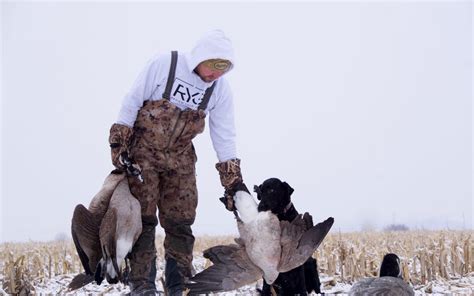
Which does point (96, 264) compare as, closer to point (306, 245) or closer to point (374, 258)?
point (306, 245)

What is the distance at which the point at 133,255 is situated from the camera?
14.8 ft

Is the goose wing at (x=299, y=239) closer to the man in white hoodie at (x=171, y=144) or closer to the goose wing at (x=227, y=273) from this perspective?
the goose wing at (x=227, y=273)

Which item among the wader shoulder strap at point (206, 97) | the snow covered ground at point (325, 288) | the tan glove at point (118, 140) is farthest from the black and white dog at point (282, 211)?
the tan glove at point (118, 140)

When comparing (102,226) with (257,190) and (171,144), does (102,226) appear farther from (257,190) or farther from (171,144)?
(257,190)

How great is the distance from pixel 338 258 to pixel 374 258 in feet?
1.46

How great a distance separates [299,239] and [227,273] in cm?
54

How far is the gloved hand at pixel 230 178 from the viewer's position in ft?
14.5

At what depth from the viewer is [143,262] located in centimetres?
457

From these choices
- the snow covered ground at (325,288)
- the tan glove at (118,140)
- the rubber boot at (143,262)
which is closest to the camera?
the tan glove at (118,140)

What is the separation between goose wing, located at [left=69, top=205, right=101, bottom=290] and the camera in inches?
157

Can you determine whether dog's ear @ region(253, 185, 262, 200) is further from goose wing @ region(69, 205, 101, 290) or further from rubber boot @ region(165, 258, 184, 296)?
goose wing @ region(69, 205, 101, 290)

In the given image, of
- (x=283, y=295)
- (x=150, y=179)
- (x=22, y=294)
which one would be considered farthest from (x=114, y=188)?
(x=22, y=294)

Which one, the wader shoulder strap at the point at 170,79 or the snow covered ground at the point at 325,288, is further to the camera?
the snow covered ground at the point at 325,288

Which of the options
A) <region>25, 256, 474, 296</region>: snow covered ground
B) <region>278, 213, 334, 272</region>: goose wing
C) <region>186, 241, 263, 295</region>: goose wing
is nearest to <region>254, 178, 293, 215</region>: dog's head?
<region>278, 213, 334, 272</region>: goose wing
